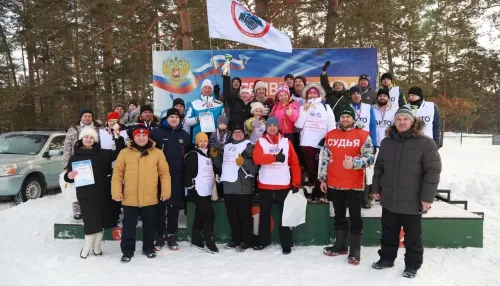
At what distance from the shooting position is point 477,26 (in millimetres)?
12648

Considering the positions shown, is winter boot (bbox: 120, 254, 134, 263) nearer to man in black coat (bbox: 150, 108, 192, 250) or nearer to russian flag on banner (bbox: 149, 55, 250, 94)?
man in black coat (bbox: 150, 108, 192, 250)

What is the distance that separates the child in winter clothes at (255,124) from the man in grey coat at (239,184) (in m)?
0.16

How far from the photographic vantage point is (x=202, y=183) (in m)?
4.68

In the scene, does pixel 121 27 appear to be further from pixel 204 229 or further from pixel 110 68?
pixel 204 229

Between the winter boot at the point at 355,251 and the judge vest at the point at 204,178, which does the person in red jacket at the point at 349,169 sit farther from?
the judge vest at the point at 204,178

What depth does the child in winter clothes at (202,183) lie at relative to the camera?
467 centimetres

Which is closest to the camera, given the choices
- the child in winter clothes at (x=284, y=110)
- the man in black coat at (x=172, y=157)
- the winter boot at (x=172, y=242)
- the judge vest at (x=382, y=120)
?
the man in black coat at (x=172, y=157)

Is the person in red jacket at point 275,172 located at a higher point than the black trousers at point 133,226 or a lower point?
higher

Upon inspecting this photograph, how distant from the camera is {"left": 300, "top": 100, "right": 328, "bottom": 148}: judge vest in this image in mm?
4809

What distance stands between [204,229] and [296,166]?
154cm

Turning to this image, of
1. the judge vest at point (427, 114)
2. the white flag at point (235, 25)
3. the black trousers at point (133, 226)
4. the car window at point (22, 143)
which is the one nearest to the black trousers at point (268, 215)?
the black trousers at point (133, 226)

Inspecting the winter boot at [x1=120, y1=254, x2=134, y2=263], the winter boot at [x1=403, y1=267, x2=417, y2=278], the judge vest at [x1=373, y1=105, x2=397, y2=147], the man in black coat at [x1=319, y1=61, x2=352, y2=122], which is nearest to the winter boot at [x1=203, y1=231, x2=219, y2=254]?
the winter boot at [x1=120, y1=254, x2=134, y2=263]

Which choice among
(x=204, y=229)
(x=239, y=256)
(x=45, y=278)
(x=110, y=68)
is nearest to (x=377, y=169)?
(x=239, y=256)

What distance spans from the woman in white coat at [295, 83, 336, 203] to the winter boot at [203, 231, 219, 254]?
63.6 inches
